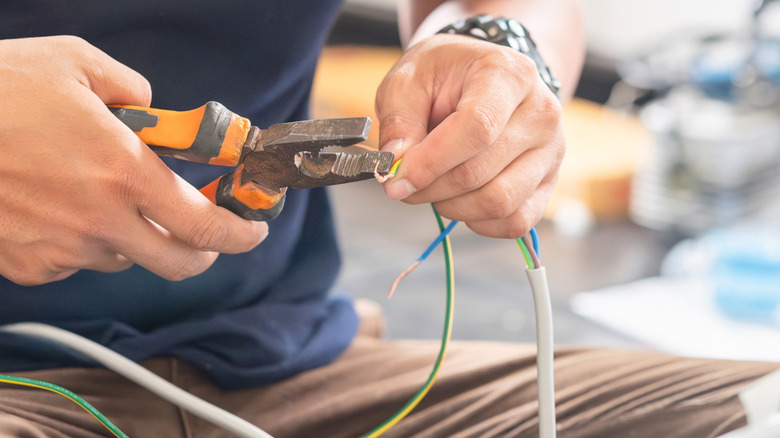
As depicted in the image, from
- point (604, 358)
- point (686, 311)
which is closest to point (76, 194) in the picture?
point (604, 358)

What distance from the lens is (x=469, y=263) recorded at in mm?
1889

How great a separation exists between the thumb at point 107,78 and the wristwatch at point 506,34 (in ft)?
1.02

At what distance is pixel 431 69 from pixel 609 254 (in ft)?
4.62

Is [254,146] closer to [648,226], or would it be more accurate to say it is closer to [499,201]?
[499,201]

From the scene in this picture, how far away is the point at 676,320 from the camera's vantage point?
1589 millimetres

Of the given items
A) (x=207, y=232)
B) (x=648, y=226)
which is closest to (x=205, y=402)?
(x=207, y=232)

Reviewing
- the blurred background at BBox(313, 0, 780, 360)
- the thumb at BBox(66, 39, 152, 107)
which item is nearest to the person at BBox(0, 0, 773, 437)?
the thumb at BBox(66, 39, 152, 107)

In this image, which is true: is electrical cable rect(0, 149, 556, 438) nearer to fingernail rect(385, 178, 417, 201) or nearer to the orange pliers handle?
fingernail rect(385, 178, 417, 201)

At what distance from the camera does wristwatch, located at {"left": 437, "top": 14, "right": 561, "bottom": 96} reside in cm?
68

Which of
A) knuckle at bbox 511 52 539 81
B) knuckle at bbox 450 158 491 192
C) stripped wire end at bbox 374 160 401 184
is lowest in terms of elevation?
stripped wire end at bbox 374 160 401 184

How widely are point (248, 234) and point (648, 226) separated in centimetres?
170

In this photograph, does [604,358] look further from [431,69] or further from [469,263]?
[469,263]

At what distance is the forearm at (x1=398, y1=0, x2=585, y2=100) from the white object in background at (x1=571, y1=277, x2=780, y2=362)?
826 mm

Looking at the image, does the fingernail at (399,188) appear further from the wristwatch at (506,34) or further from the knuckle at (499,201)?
the wristwatch at (506,34)
